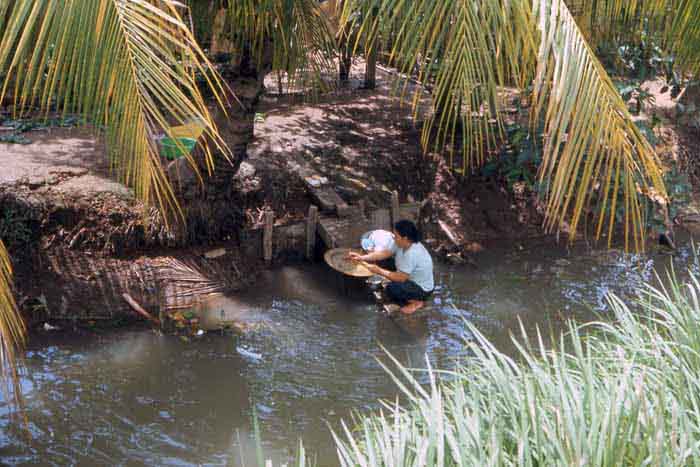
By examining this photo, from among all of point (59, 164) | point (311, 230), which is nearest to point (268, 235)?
point (311, 230)

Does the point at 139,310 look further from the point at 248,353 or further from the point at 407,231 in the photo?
the point at 407,231

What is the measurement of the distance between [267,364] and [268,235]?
2324mm

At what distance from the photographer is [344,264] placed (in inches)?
339

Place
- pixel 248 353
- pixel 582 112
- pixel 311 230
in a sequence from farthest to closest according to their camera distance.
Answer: pixel 311 230 → pixel 248 353 → pixel 582 112

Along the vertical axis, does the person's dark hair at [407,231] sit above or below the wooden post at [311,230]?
above

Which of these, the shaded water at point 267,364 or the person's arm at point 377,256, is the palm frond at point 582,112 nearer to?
the shaded water at point 267,364

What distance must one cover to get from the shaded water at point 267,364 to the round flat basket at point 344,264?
1.23 ft

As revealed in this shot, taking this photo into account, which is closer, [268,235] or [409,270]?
[409,270]

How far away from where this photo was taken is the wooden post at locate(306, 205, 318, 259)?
9.46 meters

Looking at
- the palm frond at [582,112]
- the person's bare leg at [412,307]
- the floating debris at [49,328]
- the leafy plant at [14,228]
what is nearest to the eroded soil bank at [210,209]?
the leafy plant at [14,228]

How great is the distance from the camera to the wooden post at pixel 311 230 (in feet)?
31.0

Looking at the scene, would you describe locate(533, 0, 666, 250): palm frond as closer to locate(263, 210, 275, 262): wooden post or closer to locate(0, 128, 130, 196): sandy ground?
locate(263, 210, 275, 262): wooden post

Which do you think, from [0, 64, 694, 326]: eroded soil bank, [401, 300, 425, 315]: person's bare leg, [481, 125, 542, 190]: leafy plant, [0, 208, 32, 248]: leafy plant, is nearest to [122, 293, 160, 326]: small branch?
[0, 64, 694, 326]: eroded soil bank

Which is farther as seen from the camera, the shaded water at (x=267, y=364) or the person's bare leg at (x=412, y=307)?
the person's bare leg at (x=412, y=307)
